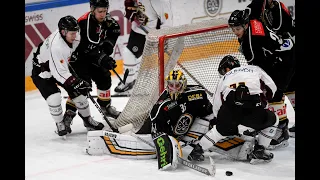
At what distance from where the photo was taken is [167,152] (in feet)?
10.4

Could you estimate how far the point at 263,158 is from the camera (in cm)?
327

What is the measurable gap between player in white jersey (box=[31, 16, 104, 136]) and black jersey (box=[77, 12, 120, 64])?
0.34 feet

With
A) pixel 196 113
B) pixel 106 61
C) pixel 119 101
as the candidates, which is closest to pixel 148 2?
pixel 119 101

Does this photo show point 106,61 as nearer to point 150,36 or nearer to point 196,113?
point 150,36

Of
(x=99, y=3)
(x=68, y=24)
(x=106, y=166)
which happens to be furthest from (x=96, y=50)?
(x=106, y=166)

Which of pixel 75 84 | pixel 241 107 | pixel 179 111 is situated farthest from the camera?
pixel 75 84

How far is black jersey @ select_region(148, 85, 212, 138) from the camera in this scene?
3434 mm

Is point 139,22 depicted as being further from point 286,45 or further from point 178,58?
point 286,45

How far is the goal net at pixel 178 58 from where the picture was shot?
3.84 metres

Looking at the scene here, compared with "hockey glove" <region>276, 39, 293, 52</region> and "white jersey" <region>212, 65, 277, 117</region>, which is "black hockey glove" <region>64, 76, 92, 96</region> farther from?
"hockey glove" <region>276, 39, 293, 52</region>

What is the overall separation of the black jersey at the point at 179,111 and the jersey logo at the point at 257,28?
0.50m

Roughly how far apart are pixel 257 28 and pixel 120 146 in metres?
1.13

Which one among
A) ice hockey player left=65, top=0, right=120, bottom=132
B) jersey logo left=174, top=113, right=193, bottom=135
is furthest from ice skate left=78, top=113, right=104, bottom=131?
jersey logo left=174, top=113, right=193, bottom=135
